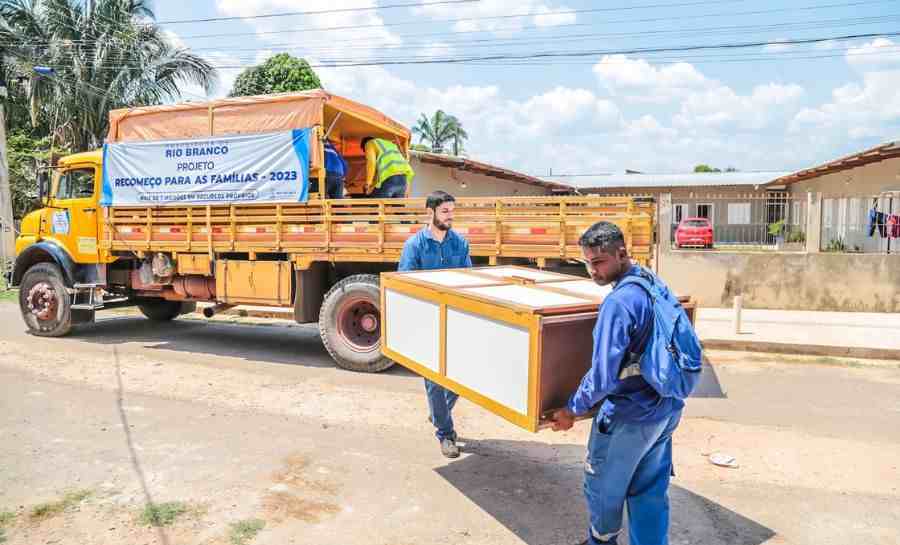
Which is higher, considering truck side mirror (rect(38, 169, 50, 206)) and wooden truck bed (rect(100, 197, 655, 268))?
truck side mirror (rect(38, 169, 50, 206))

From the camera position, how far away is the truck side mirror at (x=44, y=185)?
29.7 ft

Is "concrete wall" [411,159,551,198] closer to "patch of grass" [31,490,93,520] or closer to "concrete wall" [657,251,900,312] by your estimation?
"concrete wall" [657,251,900,312]

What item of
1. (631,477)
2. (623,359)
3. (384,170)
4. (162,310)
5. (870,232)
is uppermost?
(384,170)

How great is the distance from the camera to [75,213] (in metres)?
8.91

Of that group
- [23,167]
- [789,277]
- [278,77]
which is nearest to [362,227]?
[789,277]

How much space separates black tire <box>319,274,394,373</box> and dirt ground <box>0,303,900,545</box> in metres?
0.18

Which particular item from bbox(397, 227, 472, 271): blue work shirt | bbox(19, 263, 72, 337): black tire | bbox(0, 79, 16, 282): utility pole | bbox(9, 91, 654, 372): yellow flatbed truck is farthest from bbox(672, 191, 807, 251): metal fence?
bbox(0, 79, 16, 282): utility pole

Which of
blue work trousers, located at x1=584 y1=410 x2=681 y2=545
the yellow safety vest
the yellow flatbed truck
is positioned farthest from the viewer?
the yellow safety vest

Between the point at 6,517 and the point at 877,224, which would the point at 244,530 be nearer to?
the point at 6,517

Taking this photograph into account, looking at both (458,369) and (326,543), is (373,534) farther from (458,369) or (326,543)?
(458,369)

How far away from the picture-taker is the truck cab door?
349 inches

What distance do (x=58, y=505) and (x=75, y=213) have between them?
20.8ft

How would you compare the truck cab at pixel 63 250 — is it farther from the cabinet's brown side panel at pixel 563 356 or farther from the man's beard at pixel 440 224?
the cabinet's brown side panel at pixel 563 356

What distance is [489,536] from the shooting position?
336cm
